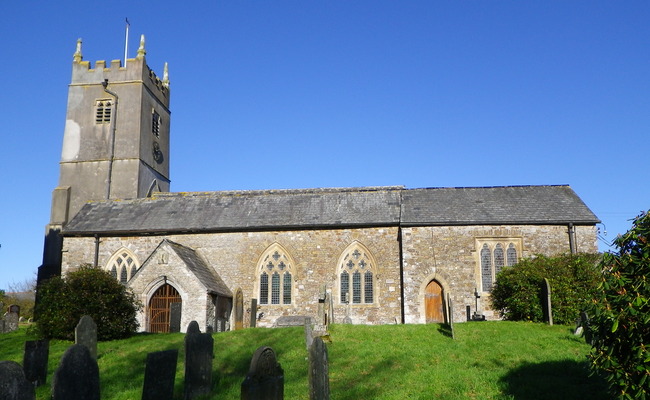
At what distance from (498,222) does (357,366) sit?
13799 mm

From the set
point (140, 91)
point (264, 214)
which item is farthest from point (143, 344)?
point (140, 91)

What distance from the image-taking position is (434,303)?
25.0 m

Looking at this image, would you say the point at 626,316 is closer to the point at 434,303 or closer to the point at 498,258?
the point at 434,303

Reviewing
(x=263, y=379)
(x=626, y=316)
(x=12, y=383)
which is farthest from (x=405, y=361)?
(x=12, y=383)

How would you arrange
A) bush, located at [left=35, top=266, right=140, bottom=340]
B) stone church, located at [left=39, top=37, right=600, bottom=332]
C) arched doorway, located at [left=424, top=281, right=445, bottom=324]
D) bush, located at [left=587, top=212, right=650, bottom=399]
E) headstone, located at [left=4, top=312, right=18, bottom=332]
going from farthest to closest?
headstone, located at [left=4, top=312, right=18, bottom=332] < arched doorway, located at [left=424, top=281, right=445, bottom=324] < stone church, located at [left=39, top=37, right=600, bottom=332] < bush, located at [left=35, top=266, right=140, bottom=340] < bush, located at [left=587, top=212, right=650, bottom=399]

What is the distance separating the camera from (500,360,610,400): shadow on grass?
10.9m

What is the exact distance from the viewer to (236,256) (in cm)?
2694

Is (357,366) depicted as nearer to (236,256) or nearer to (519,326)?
(519,326)

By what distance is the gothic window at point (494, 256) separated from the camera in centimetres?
2530

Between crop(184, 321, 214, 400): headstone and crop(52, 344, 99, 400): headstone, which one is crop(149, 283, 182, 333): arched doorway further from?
crop(52, 344, 99, 400): headstone

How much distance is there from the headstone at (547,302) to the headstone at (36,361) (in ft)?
50.1

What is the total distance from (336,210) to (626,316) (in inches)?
791

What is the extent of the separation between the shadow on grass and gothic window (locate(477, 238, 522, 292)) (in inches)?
468

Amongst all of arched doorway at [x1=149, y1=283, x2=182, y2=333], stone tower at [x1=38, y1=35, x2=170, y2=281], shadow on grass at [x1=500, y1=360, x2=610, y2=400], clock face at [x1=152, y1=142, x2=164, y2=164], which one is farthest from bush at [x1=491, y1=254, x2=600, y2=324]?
clock face at [x1=152, y1=142, x2=164, y2=164]
